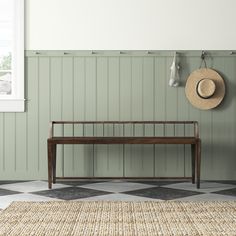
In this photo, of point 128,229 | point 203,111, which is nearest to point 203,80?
point 203,111

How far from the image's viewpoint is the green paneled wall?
595cm

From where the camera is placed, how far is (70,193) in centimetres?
504

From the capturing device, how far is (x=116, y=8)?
5938mm

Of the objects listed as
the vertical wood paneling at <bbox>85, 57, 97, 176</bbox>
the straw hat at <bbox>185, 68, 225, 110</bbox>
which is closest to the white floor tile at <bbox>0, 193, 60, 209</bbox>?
the vertical wood paneling at <bbox>85, 57, 97, 176</bbox>

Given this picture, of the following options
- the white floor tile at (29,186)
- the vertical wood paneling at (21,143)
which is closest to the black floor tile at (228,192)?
the white floor tile at (29,186)

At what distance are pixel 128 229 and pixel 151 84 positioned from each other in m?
2.80

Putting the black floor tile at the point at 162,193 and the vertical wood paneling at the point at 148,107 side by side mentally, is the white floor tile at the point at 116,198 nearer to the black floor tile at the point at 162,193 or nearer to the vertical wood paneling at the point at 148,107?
the black floor tile at the point at 162,193

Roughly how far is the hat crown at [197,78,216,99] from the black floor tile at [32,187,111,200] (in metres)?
1.63

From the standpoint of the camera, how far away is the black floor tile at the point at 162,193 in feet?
16.0

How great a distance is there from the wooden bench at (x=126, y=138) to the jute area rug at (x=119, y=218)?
39.7 inches

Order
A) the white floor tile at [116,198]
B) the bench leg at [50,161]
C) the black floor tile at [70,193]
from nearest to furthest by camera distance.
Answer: the white floor tile at [116,198] → the black floor tile at [70,193] → the bench leg at [50,161]

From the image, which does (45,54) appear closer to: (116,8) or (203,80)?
(116,8)

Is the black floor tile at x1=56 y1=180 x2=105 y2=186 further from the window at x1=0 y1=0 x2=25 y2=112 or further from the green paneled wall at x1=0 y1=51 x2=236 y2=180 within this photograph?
→ the window at x1=0 y1=0 x2=25 y2=112

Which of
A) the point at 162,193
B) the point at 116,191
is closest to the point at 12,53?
the point at 116,191
